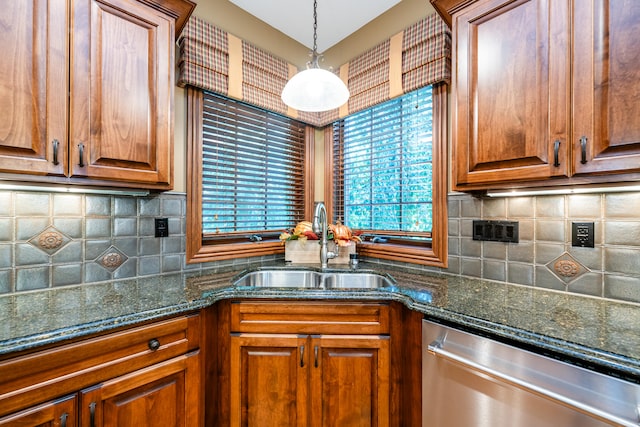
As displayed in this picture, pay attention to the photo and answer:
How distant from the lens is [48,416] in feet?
2.89

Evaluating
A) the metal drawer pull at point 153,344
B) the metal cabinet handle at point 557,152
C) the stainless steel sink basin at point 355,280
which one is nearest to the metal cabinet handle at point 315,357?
the stainless steel sink basin at point 355,280

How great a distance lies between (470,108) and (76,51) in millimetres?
1678

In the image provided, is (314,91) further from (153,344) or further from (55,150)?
(153,344)

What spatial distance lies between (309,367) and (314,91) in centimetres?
136

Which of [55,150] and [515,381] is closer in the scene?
[515,381]

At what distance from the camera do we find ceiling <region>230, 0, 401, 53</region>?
1.93m

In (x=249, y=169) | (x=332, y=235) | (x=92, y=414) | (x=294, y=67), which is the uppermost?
(x=294, y=67)

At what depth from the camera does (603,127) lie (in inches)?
38.4

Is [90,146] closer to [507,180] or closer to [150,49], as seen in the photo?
[150,49]

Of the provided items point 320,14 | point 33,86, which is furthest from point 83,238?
point 320,14

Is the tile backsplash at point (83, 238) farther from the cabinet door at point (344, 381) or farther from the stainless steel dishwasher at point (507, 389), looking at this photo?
the stainless steel dishwasher at point (507, 389)

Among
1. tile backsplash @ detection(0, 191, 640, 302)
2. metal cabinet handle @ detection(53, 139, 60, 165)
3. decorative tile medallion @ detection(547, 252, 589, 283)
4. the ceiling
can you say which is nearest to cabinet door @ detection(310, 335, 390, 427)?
tile backsplash @ detection(0, 191, 640, 302)

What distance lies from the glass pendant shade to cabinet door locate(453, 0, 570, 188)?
0.57 m

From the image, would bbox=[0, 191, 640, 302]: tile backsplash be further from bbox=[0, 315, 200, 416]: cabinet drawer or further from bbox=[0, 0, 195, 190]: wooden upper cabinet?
bbox=[0, 315, 200, 416]: cabinet drawer
